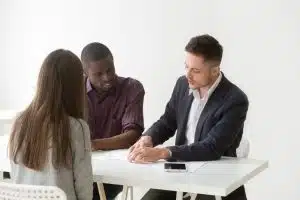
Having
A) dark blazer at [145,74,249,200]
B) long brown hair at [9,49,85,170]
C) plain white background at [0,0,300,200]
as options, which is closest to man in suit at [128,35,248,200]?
dark blazer at [145,74,249,200]

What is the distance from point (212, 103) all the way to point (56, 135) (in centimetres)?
84

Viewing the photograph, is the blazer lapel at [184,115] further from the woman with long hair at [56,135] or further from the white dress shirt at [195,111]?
the woman with long hair at [56,135]

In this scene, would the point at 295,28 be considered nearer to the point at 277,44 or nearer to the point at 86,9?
the point at 277,44

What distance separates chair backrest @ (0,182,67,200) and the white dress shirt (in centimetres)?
89

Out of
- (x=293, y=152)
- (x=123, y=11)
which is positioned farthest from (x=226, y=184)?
(x=123, y=11)

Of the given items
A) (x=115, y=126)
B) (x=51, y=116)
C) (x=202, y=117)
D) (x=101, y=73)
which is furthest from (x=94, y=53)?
(x=51, y=116)

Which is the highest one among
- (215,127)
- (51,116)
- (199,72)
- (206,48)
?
(206,48)

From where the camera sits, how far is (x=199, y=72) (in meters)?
2.21

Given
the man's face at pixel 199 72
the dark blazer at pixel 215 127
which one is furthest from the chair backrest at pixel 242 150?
the man's face at pixel 199 72

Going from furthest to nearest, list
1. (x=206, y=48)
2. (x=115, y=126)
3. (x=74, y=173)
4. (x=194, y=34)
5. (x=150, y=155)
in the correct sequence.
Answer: (x=194, y=34) → (x=115, y=126) → (x=206, y=48) → (x=150, y=155) → (x=74, y=173)

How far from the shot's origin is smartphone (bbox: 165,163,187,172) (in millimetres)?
1838

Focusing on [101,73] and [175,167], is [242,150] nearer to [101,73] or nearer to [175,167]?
[175,167]

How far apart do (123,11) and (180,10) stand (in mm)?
500

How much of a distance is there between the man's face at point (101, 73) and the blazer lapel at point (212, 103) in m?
0.54
